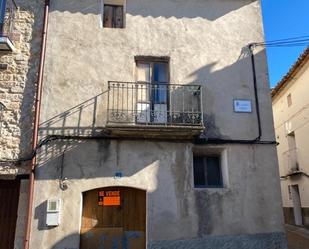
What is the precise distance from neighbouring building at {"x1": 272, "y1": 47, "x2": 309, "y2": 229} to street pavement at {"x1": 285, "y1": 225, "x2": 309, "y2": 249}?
2.18ft

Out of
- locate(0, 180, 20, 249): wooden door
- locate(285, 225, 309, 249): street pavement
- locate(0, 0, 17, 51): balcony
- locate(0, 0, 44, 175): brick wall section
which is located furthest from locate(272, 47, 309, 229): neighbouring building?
locate(0, 180, 20, 249): wooden door

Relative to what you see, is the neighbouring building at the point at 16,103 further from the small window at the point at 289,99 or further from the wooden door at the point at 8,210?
the small window at the point at 289,99

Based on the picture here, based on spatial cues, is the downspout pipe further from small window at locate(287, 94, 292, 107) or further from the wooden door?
small window at locate(287, 94, 292, 107)

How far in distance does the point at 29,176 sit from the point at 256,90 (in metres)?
5.87

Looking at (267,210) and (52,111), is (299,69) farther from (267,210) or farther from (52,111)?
(52,111)

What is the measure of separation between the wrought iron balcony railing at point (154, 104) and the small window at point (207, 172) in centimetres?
105

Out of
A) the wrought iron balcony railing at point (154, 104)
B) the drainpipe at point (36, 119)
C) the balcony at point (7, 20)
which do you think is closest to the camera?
the drainpipe at point (36, 119)

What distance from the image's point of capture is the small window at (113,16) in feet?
29.5

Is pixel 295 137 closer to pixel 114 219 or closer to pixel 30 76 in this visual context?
pixel 114 219

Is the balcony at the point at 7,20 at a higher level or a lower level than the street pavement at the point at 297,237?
higher

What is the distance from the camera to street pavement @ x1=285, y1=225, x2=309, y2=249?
36.7 feet

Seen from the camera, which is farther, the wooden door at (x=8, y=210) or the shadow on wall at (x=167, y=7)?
the shadow on wall at (x=167, y=7)

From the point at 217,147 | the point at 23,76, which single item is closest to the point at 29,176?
the point at 23,76

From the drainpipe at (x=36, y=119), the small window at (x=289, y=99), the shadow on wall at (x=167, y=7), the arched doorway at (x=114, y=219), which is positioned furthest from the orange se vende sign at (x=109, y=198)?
the small window at (x=289, y=99)
